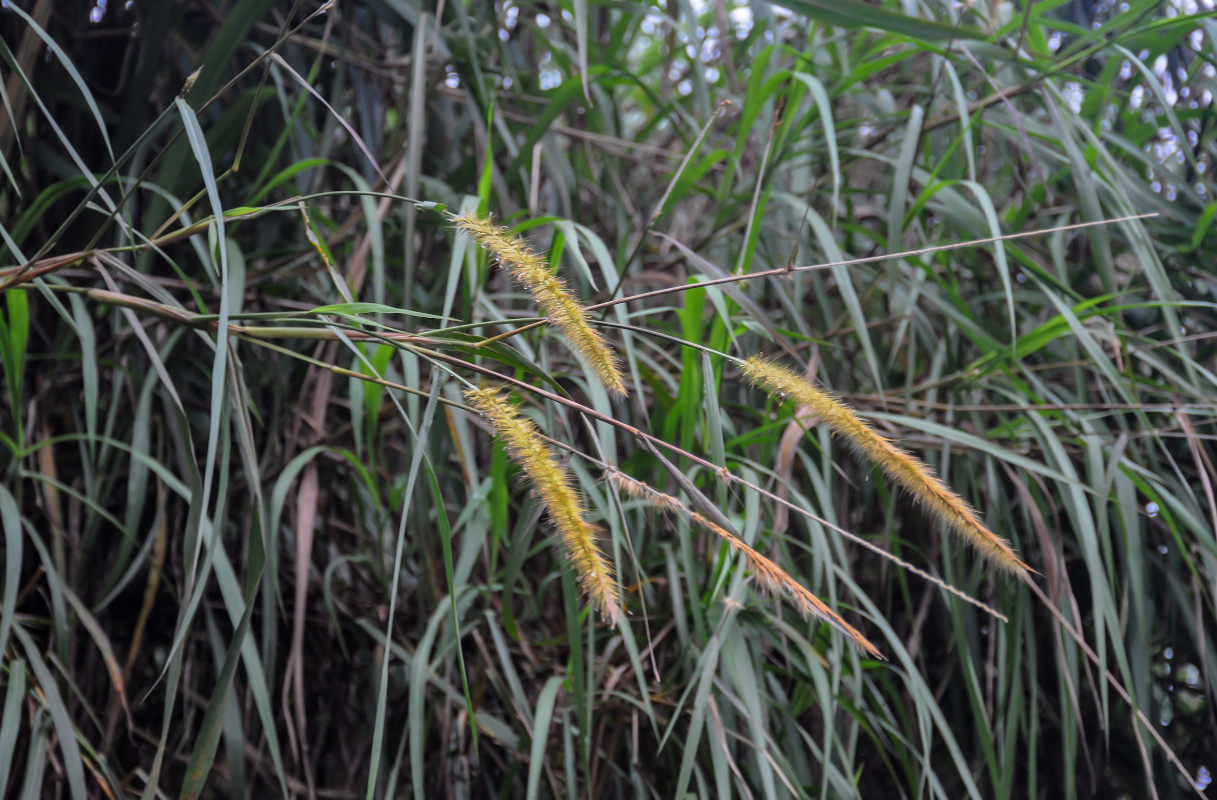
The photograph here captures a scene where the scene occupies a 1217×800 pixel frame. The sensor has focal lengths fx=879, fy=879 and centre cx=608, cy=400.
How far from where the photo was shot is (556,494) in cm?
41

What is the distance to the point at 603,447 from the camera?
26.0 inches

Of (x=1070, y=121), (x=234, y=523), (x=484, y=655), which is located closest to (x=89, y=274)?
(x=234, y=523)

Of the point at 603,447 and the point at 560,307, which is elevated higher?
the point at 560,307

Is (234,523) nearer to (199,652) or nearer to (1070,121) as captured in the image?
(199,652)

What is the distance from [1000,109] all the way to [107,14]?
1.02 meters

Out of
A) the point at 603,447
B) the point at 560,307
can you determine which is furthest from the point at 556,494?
the point at 603,447

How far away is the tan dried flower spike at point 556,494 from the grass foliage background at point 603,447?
185mm

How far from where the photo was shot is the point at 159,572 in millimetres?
733

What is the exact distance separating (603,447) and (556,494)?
0.26 m

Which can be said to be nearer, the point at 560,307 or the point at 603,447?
the point at 560,307

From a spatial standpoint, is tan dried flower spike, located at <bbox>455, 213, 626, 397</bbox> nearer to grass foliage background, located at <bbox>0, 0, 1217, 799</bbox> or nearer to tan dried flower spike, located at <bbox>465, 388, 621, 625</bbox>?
tan dried flower spike, located at <bbox>465, 388, 621, 625</bbox>

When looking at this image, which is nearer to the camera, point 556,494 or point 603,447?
point 556,494

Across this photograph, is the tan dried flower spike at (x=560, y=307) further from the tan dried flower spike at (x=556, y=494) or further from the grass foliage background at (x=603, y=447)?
the grass foliage background at (x=603, y=447)

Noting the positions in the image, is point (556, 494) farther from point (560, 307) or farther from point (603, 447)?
point (603, 447)
